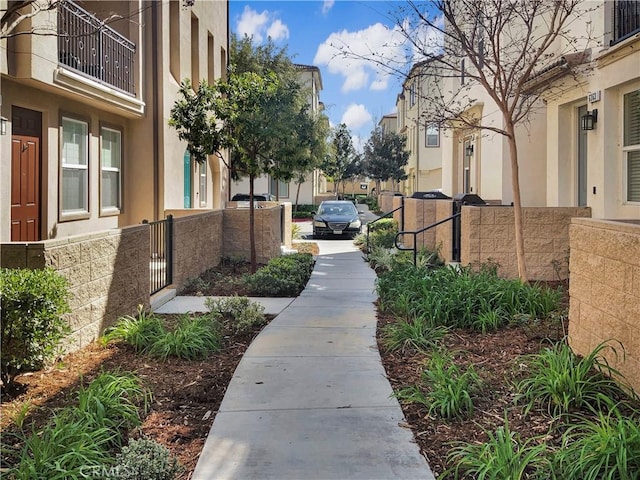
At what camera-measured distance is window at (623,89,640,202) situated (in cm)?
928

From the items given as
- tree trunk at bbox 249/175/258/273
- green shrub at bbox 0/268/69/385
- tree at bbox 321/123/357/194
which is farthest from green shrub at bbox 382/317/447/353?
tree at bbox 321/123/357/194

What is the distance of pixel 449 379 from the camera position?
472 cm

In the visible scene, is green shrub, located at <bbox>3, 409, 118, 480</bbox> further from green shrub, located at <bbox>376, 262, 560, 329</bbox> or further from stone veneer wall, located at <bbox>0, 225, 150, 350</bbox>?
green shrub, located at <bbox>376, 262, 560, 329</bbox>

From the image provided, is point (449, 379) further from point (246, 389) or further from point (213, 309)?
point (213, 309)

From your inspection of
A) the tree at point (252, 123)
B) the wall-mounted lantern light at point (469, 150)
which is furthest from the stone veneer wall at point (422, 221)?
the tree at point (252, 123)

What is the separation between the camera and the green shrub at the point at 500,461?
3393 mm

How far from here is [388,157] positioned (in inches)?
1674

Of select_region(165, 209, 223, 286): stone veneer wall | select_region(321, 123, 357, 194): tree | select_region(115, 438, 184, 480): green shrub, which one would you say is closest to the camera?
select_region(115, 438, 184, 480): green shrub

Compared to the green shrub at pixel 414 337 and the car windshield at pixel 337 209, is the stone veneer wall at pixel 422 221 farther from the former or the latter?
the green shrub at pixel 414 337

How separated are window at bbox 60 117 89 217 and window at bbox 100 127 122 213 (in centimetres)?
70

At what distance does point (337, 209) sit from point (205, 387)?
61.0 feet

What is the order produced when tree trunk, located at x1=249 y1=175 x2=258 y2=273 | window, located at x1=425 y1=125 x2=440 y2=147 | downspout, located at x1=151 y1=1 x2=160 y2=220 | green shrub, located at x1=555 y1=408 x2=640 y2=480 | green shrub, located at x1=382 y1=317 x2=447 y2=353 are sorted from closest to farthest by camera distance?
green shrub, located at x1=555 y1=408 x2=640 y2=480 → green shrub, located at x1=382 y1=317 x2=447 y2=353 → tree trunk, located at x1=249 y1=175 x2=258 y2=273 → downspout, located at x1=151 y1=1 x2=160 y2=220 → window, located at x1=425 y1=125 x2=440 y2=147

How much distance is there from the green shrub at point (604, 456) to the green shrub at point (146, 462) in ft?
7.78

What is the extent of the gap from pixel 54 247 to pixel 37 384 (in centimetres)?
130
